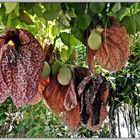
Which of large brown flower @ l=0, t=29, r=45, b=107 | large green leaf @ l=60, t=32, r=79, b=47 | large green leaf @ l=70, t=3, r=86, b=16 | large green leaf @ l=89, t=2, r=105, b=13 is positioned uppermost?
large green leaf @ l=70, t=3, r=86, b=16

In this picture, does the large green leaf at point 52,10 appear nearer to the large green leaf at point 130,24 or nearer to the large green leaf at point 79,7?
the large green leaf at point 79,7

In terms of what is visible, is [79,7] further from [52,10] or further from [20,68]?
[20,68]

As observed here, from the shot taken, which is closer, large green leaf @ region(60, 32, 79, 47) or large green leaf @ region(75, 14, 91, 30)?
large green leaf @ region(75, 14, 91, 30)

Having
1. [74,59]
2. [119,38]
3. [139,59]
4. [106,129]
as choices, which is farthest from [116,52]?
[106,129]

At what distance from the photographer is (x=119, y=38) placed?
0.74 meters

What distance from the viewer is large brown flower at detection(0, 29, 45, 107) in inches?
25.5

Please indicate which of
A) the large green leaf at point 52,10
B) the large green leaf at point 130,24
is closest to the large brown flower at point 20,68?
the large green leaf at point 52,10

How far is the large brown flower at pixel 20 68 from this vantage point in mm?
649

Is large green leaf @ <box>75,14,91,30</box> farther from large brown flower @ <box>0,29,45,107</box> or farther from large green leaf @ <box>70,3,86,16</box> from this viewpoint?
large brown flower @ <box>0,29,45,107</box>

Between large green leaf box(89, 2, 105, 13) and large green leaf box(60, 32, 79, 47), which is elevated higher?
large green leaf box(89, 2, 105, 13)

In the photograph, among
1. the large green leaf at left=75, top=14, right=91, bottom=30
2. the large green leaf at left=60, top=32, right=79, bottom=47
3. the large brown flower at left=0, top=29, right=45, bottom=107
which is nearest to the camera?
the large brown flower at left=0, top=29, right=45, bottom=107

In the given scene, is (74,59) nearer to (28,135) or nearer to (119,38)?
(119,38)

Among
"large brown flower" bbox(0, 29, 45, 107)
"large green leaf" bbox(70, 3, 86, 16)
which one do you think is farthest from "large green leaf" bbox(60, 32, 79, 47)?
"large brown flower" bbox(0, 29, 45, 107)

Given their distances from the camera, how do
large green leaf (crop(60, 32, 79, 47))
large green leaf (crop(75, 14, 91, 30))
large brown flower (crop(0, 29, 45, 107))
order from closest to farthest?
1. large brown flower (crop(0, 29, 45, 107))
2. large green leaf (crop(75, 14, 91, 30))
3. large green leaf (crop(60, 32, 79, 47))
